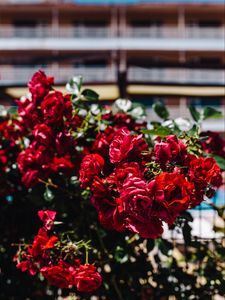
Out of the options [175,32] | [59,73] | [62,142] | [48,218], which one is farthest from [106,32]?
[48,218]

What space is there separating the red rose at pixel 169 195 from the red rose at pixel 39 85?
0.67 metres

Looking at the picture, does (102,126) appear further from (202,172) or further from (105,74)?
(105,74)

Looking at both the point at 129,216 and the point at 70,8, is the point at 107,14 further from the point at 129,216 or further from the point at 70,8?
the point at 129,216

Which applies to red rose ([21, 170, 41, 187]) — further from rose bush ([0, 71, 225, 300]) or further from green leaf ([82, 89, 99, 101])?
green leaf ([82, 89, 99, 101])

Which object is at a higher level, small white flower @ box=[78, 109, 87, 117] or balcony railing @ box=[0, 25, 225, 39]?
balcony railing @ box=[0, 25, 225, 39]

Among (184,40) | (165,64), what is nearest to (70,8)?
(184,40)

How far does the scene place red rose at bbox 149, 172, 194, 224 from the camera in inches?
43.7

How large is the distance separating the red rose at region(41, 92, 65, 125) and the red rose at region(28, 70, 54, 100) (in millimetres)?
67

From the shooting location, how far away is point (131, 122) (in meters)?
1.96

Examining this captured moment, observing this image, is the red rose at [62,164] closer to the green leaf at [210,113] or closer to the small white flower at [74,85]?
the small white flower at [74,85]

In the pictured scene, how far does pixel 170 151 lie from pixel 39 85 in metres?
0.62

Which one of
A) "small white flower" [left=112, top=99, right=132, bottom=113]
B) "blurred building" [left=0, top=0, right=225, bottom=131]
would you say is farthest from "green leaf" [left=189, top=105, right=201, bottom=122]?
"blurred building" [left=0, top=0, right=225, bottom=131]

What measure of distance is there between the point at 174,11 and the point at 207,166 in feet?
88.6

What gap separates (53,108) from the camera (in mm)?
1575
